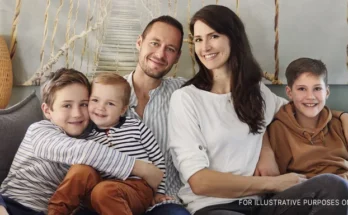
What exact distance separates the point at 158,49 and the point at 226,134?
0.56 meters

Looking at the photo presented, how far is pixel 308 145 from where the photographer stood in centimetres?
164

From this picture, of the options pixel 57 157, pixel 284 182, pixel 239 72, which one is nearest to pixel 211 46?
pixel 239 72

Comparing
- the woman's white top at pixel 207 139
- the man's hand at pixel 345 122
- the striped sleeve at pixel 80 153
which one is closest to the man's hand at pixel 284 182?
the woman's white top at pixel 207 139

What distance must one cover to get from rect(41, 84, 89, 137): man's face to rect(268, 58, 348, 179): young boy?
920mm

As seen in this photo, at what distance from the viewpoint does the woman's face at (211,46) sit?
1.59 metres

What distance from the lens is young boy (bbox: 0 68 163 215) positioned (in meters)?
1.32

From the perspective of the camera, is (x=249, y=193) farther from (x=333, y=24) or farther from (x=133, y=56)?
(x=333, y=24)

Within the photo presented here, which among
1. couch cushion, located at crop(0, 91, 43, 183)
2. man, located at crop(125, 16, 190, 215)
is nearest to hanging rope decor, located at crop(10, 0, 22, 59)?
couch cushion, located at crop(0, 91, 43, 183)

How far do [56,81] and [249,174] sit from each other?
945mm

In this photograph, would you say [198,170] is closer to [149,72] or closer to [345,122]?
[149,72]

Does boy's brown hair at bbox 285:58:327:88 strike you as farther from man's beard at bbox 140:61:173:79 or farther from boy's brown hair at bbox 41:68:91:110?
boy's brown hair at bbox 41:68:91:110

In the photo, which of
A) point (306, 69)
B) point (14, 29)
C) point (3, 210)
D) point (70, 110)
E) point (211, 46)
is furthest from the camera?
point (14, 29)

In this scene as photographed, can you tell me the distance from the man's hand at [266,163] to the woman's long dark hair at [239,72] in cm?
11

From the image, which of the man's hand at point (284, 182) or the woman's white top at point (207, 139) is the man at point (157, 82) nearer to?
the woman's white top at point (207, 139)
